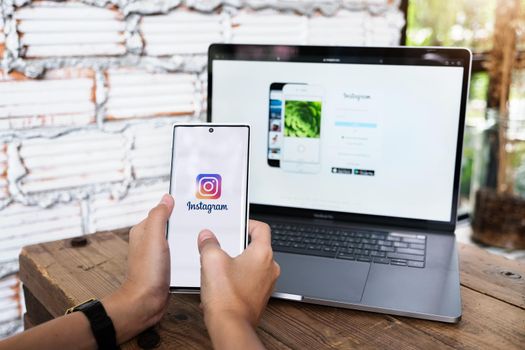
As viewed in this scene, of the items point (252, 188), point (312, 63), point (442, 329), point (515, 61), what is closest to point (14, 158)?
point (252, 188)

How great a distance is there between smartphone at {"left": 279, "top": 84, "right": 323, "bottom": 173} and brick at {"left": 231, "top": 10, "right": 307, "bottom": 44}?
10.5 inches

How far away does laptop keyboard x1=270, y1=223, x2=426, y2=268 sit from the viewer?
0.78 m

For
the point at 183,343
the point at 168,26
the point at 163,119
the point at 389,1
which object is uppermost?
the point at 389,1

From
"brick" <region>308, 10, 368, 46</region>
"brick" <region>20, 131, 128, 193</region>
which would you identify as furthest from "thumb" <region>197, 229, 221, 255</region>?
"brick" <region>308, 10, 368, 46</region>

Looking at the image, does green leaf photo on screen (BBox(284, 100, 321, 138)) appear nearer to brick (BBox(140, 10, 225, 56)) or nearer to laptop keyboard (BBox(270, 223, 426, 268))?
laptop keyboard (BBox(270, 223, 426, 268))

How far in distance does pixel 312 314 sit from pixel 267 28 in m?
0.66

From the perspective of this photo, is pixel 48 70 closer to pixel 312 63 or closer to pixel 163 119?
pixel 163 119

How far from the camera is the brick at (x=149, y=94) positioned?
0.97 m

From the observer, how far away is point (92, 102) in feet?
3.10

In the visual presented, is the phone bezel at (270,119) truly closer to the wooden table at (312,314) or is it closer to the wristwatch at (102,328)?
the wooden table at (312,314)

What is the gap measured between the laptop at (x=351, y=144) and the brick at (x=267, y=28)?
0.21m

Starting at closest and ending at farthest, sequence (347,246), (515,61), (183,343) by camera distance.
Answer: (183,343), (347,246), (515,61)

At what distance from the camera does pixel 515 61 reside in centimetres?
164

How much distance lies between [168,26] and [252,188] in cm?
33
